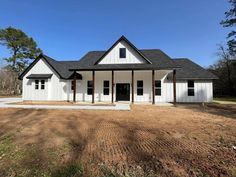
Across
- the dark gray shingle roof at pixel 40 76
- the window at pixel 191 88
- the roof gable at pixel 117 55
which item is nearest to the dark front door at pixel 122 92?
the roof gable at pixel 117 55

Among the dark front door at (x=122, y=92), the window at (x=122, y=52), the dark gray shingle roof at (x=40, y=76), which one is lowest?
the dark front door at (x=122, y=92)

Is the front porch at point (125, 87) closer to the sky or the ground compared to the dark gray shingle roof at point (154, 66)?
closer to the ground

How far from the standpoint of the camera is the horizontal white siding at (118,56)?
1609 centimetres

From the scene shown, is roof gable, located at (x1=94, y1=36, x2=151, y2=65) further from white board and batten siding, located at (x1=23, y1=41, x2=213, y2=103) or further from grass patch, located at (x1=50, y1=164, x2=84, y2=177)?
grass patch, located at (x1=50, y1=164, x2=84, y2=177)

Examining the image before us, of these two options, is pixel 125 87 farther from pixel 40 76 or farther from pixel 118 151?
pixel 118 151

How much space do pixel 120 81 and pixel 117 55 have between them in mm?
3210

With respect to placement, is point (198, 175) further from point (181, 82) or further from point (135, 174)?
point (181, 82)

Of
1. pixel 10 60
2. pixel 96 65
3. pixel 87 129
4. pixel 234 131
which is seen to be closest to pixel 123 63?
pixel 96 65

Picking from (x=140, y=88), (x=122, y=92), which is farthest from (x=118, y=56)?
(x=140, y=88)

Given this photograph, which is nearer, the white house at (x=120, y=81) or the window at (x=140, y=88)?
the white house at (x=120, y=81)

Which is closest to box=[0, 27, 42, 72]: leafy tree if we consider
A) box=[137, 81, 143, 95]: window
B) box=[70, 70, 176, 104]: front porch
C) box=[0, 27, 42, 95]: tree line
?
box=[0, 27, 42, 95]: tree line

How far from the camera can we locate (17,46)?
31.1 meters

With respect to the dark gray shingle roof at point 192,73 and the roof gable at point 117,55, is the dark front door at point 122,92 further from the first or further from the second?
the dark gray shingle roof at point 192,73

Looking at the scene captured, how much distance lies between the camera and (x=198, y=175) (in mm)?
3391
